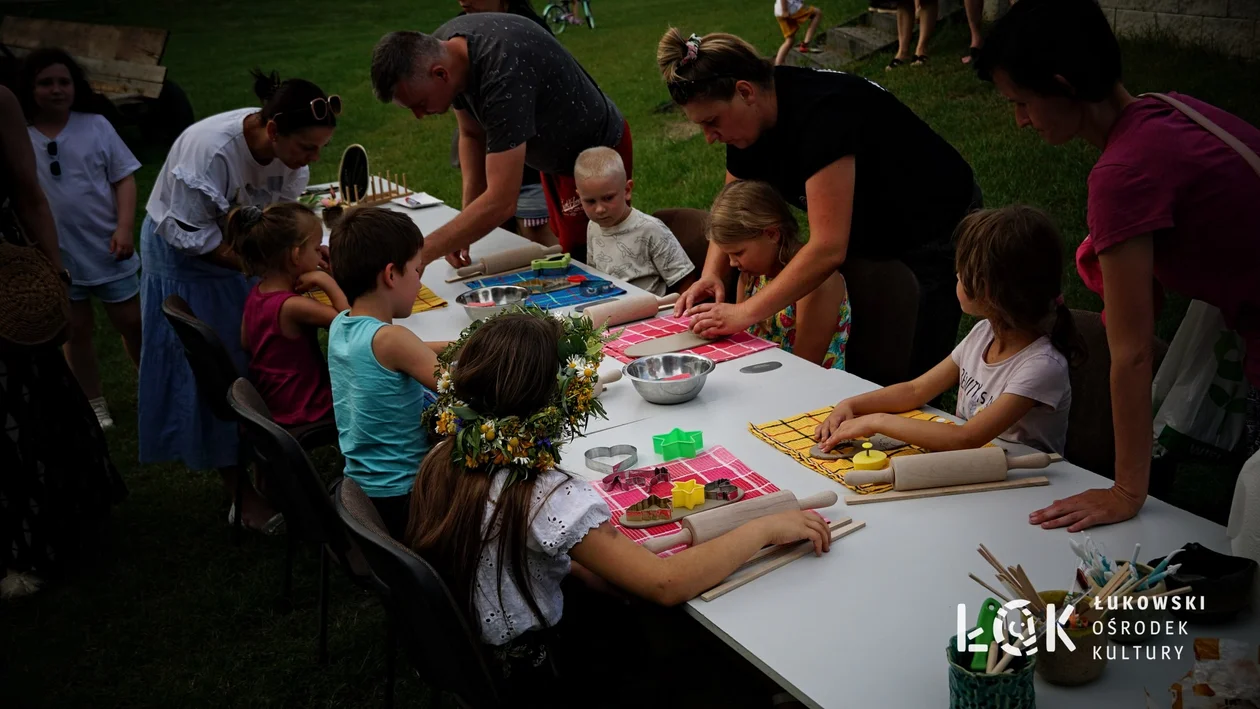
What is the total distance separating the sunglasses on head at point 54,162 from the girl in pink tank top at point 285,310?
1.69m

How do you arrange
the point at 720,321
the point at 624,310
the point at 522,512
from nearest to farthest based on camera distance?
1. the point at 522,512
2. the point at 720,321
3. the point at 624,310

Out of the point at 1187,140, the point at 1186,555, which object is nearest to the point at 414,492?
the point at 1186,555

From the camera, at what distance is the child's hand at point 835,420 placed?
2500 mm

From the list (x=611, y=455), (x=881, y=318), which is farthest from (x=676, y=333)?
(x=611, y=455)

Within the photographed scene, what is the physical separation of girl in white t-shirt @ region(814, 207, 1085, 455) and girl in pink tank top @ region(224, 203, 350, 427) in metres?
2.01

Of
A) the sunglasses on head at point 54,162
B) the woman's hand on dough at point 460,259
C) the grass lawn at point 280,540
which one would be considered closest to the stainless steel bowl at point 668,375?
the grass lawn at point 280,540

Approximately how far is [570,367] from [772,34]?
1138cm

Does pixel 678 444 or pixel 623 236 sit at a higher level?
A: pixel 623 236

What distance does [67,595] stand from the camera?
3.82 metres

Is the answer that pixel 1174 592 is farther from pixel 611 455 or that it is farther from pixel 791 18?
pixel 791 18

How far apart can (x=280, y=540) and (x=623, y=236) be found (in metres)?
1.83

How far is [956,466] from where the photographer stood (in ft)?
7.20

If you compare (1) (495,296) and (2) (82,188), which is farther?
(2) (82,188)

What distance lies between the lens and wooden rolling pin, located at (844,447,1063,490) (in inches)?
86.3
